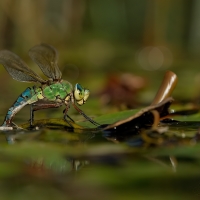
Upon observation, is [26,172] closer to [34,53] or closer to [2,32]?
[34,53]

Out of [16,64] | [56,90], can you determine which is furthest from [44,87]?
[16,64]

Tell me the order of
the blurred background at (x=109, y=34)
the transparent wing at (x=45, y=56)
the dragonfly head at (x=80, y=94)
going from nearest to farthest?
the dragonfly head at (x=80, y=94), the transparent wing at (x=45, y=56), the blurred background at (x=109, y=34)

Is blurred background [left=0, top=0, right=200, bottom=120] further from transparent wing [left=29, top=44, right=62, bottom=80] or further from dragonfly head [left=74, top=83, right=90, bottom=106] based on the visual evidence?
dragonfly head [left=74, top=83, right=90, bottom=106]

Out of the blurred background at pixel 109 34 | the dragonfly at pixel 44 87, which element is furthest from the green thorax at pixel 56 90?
the blurred background at pixel 109 34

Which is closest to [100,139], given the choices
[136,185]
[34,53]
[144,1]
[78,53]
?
[136,185]

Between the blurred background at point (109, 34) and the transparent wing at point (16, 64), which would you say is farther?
the blurred background at point (109, 34)

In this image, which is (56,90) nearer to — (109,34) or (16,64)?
(16,64)

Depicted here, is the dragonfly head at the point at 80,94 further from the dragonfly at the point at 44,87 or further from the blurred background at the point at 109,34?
the blurred background at the point at 109,34
